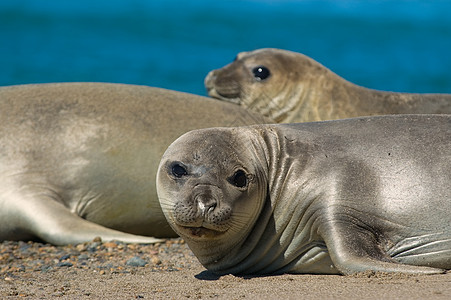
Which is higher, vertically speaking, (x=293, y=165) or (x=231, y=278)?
(x=293, y=165)

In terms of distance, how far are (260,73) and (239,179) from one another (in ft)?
13.1

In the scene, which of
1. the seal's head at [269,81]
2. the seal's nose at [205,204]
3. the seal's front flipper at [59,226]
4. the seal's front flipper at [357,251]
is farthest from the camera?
the seal's head at [269,81]

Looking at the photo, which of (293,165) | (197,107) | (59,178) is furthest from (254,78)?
(293,165)

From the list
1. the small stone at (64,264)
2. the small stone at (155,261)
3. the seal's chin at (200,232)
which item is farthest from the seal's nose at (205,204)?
the small stone at (64,264)

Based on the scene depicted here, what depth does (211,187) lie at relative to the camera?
4309mm

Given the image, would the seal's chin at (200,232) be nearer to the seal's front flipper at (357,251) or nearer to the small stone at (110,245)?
the seal's front flipper at (357,251)

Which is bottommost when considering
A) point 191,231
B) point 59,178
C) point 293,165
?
point 59,178

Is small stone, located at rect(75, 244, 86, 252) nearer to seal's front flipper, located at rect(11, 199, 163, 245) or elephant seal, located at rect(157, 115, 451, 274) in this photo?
seal's front flipper, located at rect(11, 199, 163, 245)

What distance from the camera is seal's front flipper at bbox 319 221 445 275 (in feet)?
13.0

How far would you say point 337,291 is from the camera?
359 cm

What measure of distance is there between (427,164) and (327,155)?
510 millimetres

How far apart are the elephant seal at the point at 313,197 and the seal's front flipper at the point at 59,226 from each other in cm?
159

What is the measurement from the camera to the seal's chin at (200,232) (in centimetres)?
428

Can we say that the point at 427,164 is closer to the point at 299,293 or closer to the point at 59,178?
the point at 299,293
